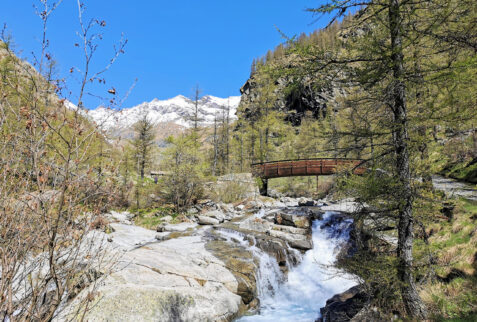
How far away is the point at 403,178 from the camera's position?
552cm

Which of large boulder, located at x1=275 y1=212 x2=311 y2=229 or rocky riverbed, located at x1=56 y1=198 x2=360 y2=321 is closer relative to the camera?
rocky riverbed, located at x1=56 y1=198 x2=360 y2=321

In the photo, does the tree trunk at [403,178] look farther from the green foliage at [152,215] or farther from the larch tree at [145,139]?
the larch tree at [145,139]

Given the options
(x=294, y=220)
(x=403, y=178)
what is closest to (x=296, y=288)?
(x=294, y=220)

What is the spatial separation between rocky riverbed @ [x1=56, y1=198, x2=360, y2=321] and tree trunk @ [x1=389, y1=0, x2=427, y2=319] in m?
4.17

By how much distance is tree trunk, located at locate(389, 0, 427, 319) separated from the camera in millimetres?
5363

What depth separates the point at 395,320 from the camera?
218 inches

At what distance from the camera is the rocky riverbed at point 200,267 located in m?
5.62

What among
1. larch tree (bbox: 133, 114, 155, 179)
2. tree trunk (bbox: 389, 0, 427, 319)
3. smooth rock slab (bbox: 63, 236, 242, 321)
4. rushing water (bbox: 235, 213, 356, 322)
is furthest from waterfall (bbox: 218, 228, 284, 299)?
larch tree (bbox: 133, 114, 155, 179)

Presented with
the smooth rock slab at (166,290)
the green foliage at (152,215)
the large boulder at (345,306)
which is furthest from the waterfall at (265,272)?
the green foliage at (152,215)

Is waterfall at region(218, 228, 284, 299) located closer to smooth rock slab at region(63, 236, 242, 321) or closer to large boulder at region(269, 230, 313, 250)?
smooth rock slab at region(63, 236, 242, 321)

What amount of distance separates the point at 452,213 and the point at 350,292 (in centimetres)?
519

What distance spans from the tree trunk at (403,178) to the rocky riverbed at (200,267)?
4.17 meters

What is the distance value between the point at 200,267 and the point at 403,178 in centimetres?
633

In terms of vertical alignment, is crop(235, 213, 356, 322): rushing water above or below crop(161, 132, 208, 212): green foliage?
below
